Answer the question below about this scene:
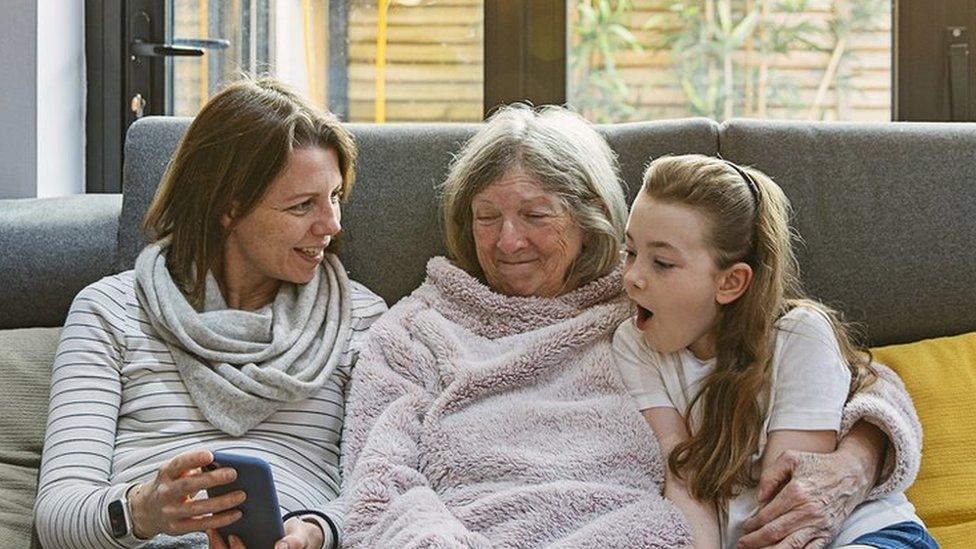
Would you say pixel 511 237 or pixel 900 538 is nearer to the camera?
pixel 900 538

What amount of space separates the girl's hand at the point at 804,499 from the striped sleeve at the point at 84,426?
0.81 m

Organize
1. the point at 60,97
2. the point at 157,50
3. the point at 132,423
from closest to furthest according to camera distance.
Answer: the point at 132,423, the point at 60,97, the point at 157,50

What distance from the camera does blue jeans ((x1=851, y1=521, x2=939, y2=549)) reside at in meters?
1.66

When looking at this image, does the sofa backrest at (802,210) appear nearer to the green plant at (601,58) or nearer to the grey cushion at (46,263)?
the grey cushion at (46,263)

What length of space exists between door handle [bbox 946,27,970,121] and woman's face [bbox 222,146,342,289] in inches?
57.8

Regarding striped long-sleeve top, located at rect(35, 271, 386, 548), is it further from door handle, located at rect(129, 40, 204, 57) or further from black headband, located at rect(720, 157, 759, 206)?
door handle, located at rect(129, 40, 204, 57)

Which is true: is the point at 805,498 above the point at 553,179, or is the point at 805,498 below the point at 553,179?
below

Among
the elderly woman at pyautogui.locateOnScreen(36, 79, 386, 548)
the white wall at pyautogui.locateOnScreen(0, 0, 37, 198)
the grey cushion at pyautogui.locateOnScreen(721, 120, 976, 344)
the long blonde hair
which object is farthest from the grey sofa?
the white wall at pyautogui.locateOnScreen(0, 0, 37, 198)

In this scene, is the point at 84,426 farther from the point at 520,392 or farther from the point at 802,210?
the point at 802,210

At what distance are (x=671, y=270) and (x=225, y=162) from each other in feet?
2.22

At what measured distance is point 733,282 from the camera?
1.82 metres

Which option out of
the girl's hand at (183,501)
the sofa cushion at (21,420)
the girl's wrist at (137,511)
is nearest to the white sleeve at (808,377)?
the girl's hand at (183,501)

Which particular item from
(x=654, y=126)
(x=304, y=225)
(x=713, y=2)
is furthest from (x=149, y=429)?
(x=713, y=2)

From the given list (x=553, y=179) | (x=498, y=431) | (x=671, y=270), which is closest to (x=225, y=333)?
(x=498, y=431)
